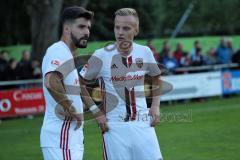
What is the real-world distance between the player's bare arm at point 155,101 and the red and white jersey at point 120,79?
0.11 m

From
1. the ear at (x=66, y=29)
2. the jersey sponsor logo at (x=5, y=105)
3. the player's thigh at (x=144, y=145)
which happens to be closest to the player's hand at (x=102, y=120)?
the player's thigh at (x=144, y=145)

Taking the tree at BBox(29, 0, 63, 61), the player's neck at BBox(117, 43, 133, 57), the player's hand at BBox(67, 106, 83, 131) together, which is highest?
the tree at BBox(29, 0, 63, 61)

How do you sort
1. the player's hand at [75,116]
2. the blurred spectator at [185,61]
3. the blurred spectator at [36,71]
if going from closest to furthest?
the player's hand at [75,116], the blurred spectator at [36,71], the blurred spectator at [185,61]

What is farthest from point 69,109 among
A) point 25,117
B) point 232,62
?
point 232,62

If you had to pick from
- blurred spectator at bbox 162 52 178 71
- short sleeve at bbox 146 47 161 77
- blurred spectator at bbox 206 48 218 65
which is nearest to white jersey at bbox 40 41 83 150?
short sleeve at bbox 146 47 161 77

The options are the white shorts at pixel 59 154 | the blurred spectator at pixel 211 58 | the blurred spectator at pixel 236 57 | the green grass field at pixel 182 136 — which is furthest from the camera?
the blurred spectator at pixel 236 57

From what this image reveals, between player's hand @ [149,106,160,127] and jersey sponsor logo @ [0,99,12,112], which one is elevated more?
player's hand @ [149,106,160,127]

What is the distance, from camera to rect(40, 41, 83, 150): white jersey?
6418mm

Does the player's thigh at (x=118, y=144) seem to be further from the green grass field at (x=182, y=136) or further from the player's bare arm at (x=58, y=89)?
the green grass field at (x=182, y=136)

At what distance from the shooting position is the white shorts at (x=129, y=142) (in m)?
6.88

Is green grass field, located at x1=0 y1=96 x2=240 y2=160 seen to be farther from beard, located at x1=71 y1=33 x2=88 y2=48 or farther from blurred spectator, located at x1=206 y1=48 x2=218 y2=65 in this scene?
beard, located at x1=71 y1=33 x2=88 y2=48

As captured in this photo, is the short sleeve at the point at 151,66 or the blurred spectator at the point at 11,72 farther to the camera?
the blurred spectator at the point at 11,72

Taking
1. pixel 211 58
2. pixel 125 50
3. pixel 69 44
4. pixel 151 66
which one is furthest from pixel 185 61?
pixel 69 44

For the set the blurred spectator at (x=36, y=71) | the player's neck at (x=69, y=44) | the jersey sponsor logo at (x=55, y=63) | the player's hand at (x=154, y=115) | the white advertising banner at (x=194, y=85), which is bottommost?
the white advertising banner at (x=194, y=85)
